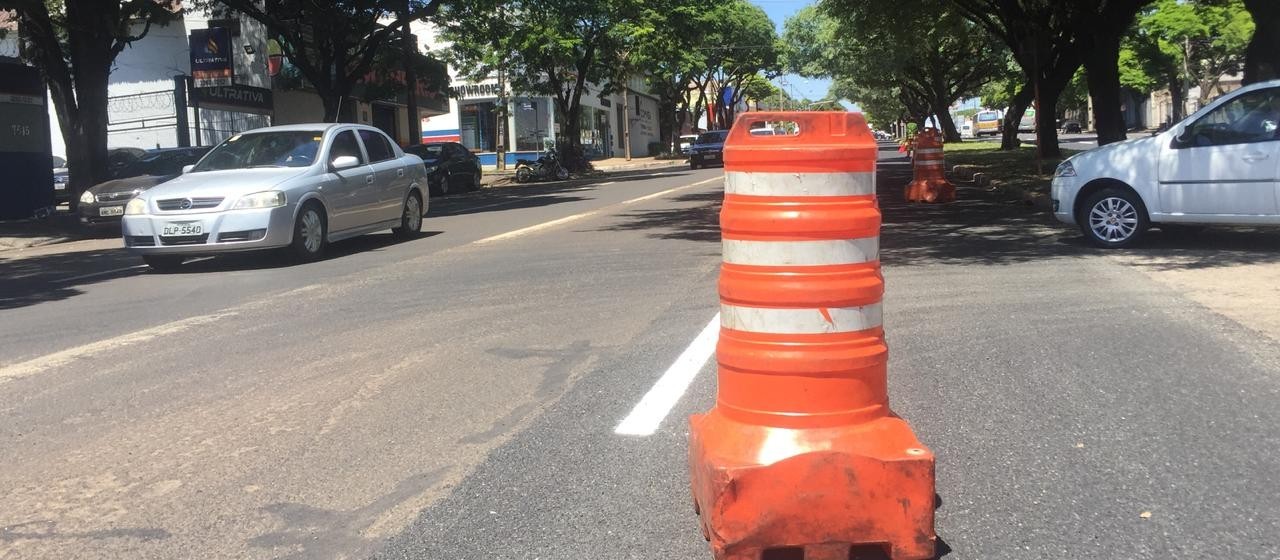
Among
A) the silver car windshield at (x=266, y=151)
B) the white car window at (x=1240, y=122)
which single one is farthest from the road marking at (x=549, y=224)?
the white car window at (x=1240, y=122)

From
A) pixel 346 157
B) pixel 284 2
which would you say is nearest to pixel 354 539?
pixel 346 157

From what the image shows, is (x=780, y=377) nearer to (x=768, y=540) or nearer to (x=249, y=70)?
(x=768, y=540)

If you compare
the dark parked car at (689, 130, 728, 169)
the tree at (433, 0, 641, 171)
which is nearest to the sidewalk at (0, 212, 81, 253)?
the tree at (433, 0, 641, 171)

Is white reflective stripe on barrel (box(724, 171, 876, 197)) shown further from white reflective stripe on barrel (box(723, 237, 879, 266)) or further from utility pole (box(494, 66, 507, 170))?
utility pole (box(494, 66, 507, 170))

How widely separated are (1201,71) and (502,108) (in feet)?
125

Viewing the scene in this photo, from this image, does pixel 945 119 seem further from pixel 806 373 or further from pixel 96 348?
pixel 806 373

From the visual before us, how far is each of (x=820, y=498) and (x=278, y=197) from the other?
9333 millimetres

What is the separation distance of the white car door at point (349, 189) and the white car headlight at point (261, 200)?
90cm

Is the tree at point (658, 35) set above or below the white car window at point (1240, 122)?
above

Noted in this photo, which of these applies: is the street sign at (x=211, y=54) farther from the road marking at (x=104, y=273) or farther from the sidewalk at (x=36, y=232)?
the road marking at (x=104, y=273)

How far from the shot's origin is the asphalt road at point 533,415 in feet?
12.1

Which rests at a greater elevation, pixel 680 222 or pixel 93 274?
pixel 680 222

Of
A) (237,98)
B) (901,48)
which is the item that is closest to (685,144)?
(901,48)

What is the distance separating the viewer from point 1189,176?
33.2 ft
